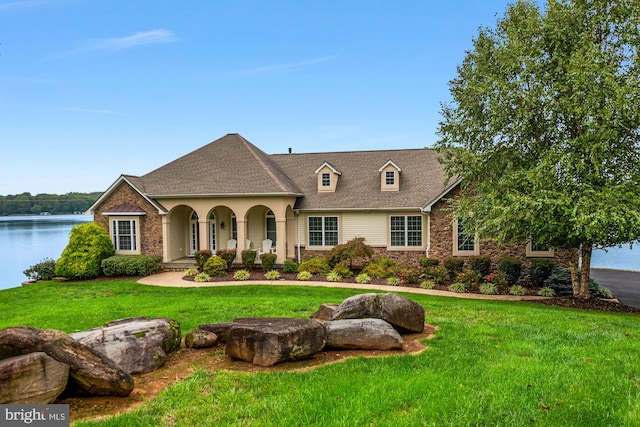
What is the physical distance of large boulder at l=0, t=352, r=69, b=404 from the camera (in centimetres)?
407

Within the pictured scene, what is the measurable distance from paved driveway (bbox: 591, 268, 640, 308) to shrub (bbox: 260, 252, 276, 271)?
1459cm

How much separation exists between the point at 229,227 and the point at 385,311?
1741 centimetres

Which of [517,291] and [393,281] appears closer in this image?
[517,291]

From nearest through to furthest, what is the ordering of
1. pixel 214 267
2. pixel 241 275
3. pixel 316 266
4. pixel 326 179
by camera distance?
pixel 241 275, pixel 214 267, pixel 316 266, pixel 326 179

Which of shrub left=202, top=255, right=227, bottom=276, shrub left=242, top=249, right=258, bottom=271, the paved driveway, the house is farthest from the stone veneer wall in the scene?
the paved driveway

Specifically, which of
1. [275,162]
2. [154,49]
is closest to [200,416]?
[154,49]

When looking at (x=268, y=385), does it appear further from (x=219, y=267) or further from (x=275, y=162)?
(x=275, y=162)

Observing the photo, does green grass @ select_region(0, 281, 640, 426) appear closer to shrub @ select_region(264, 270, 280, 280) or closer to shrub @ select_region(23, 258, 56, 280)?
shrub @ select_region(264, 270, 280, 280)

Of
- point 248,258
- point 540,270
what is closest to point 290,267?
point 248,258

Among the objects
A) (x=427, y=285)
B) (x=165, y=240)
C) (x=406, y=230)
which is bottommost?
(x=427, y=285)

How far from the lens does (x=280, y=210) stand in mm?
20516

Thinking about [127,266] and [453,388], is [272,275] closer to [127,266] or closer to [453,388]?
[127,266]

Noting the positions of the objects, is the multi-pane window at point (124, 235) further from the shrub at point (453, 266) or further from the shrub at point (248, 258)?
the shrub at point (453, 266)

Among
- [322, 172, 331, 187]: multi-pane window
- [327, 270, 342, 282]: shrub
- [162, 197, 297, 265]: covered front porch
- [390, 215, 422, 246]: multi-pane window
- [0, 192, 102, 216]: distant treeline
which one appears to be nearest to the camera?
[327, 270, 342, 282]: shrub
